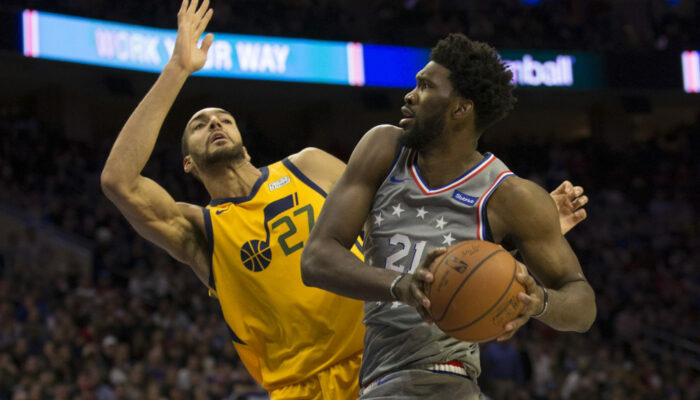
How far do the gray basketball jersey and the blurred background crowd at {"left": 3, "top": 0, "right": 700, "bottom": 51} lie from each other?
1163 centimetres

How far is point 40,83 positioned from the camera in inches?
648

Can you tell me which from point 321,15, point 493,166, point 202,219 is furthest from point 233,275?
point 321,15

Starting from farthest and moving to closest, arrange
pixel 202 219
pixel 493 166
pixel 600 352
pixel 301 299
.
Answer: pixel 600 352 → pixel 202 219 → pixel 301 299 → pixel 493 166

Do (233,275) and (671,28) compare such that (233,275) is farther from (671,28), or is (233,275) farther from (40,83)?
(671,28)

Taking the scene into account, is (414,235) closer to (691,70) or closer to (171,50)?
(171,50)

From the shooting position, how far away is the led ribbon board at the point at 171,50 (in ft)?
42.7

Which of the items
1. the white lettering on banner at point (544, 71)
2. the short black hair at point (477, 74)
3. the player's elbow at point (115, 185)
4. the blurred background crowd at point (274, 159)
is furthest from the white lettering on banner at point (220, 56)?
the short black hair at point (477, 74)

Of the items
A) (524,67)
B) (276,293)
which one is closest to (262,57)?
(524,67)

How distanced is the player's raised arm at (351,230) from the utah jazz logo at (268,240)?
3.24 ft

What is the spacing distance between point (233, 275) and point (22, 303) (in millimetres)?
7026

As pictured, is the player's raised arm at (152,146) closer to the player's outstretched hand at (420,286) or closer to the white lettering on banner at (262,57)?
the player's outstretched hand at (420,286)

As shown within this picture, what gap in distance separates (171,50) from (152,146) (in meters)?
10.4

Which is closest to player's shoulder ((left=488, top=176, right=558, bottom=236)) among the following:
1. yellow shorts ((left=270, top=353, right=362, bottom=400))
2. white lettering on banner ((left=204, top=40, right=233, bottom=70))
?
yellow shorts ((left=270, top=353, right=362, bottom=400))

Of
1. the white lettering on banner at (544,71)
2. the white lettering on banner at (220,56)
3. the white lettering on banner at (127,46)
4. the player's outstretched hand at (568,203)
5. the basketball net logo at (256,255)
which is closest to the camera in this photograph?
the player's outstretched hand at (568,203)
